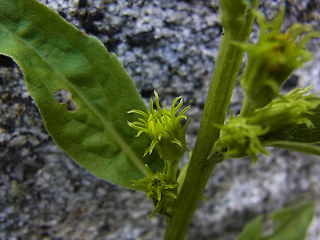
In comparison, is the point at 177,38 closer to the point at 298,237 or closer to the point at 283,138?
the point at 283,138

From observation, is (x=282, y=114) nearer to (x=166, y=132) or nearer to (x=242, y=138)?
(x=242, y=138)

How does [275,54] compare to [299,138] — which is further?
[299,138]

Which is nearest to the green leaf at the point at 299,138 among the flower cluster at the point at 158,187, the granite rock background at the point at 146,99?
the flower cluster at the point at 158,187


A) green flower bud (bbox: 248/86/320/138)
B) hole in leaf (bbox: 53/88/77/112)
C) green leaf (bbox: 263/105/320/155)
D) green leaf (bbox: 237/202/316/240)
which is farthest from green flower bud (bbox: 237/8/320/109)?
green leaf (bbox: 237/202/316/240)

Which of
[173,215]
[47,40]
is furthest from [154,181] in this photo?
[47,40]

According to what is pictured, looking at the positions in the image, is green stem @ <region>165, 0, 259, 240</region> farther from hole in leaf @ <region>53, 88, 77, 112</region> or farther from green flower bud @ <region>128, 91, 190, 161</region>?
hole in leaf @ <region>53, 88, 77, 112</region>

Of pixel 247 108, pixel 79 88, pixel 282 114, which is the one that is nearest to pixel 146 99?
pixel 79 88

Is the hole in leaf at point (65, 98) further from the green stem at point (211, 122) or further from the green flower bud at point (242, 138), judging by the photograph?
the green flower bud at point (242, 138)
